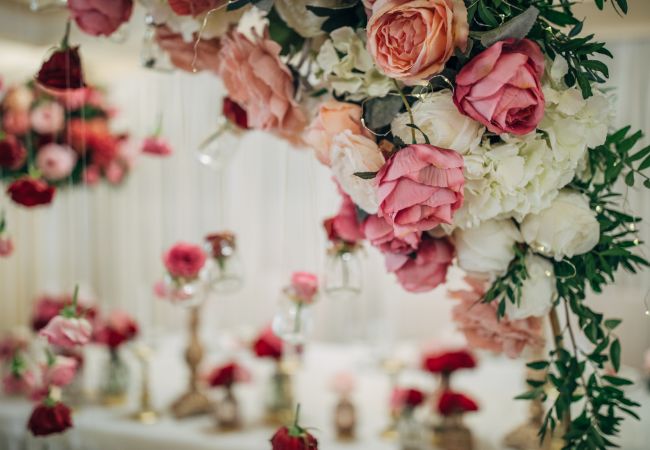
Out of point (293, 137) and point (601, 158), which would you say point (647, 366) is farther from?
point (293, 137)

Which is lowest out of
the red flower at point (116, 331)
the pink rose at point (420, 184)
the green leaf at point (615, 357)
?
the red flower at point (116, 331)

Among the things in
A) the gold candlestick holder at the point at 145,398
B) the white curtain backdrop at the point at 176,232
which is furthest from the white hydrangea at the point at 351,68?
the white curtain backdrop at the point at 176,232

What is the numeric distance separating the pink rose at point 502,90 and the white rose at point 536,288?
0.22 meters

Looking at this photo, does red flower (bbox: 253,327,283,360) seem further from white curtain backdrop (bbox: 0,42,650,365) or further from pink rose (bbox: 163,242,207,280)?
white curtain backdrop (bbox: 0,42,650,365)

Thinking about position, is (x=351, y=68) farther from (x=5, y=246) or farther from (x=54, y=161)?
(x=54, y=161)

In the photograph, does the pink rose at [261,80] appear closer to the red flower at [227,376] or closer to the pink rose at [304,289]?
the pink rose at [304,289]

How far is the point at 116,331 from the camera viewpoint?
2.06 m

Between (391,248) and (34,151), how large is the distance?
1.65 meters

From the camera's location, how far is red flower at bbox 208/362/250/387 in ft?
5.91

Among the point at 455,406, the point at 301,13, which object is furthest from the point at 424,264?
the point at 455,406

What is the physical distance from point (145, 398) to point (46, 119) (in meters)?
0.96

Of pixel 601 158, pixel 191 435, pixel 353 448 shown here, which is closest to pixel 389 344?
pixel 353 448

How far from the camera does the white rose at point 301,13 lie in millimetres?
921

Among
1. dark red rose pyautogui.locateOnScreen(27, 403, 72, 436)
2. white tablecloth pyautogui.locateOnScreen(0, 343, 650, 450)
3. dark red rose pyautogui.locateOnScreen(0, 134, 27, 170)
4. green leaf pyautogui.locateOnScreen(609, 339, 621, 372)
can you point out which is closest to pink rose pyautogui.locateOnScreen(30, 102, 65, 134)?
dark red rose pyautogui.locateOnScreen(0, 134, 27, 170)
